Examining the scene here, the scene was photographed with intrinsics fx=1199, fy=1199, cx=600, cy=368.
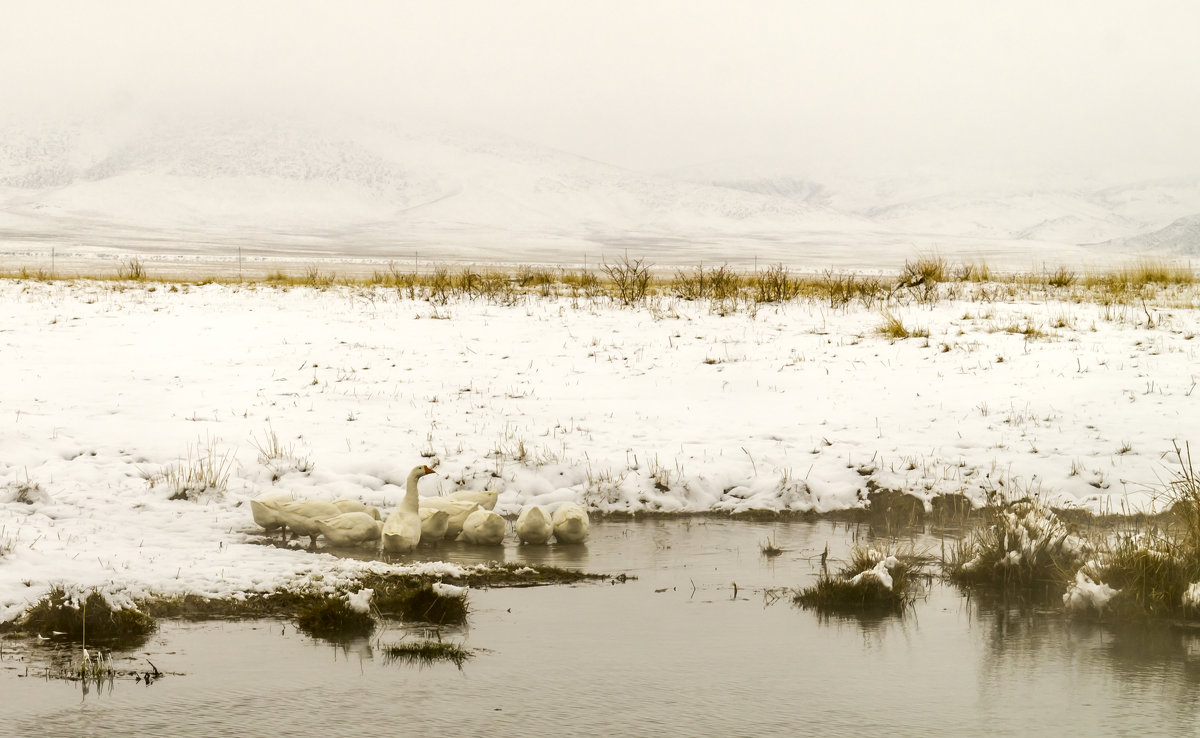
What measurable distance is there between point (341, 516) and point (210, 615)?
1.69 m

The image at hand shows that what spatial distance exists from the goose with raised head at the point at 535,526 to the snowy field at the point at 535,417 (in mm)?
1112

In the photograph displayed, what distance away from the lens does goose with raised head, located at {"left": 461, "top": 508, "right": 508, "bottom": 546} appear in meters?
8.35

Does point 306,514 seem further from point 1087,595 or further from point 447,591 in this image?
point 1087,595

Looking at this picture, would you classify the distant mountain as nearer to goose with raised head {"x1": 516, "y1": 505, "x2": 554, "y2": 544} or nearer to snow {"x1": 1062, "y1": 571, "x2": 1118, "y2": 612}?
goose with raised head {"x1": 516, "y1": 505, "x2": 554, "y2": 544}

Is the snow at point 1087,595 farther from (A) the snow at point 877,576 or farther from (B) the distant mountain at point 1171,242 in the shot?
(B) the distant mountain at point 1171,242

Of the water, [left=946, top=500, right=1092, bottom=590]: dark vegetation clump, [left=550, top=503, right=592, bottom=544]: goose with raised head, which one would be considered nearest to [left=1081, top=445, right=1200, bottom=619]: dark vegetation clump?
the water

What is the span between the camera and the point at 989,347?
52.5ft

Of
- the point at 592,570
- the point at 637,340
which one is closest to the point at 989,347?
the point at 637,340

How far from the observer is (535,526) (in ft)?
27.9

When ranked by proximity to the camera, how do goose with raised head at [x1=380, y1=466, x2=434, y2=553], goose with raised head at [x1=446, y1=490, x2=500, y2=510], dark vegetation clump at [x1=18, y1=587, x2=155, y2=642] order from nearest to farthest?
1. dark vegetation clump at [x1=18, y1=587, x2=155, y2=642]
2. goose with raised head at [x1=380, y1=466, x2=434, y2=553]
3. goose with raised head at [x1=446, y1=490, x2=500, y2=510]

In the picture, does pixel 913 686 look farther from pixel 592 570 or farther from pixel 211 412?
pixel 211 412

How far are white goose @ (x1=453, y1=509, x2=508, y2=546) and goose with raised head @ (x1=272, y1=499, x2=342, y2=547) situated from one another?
93 centimetres

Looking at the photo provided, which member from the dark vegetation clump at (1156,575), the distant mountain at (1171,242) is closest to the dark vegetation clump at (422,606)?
the dark vegetation clump at (1156,575)

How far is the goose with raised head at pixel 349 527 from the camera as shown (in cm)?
816
